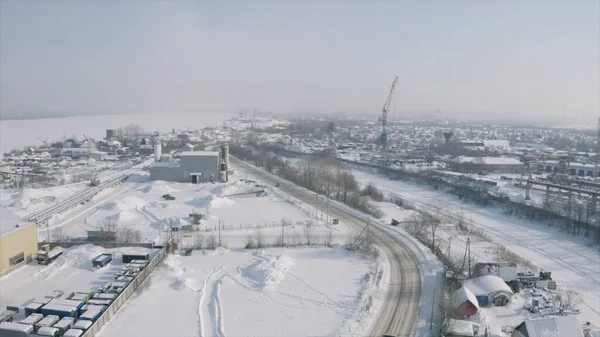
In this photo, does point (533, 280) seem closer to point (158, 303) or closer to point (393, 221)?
point (393, 221)

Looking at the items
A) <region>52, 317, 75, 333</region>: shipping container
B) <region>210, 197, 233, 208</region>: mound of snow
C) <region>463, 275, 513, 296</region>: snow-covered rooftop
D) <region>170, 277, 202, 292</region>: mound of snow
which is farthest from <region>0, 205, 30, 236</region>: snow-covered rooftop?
<region>463, 275, 513, 296</region>: snow-covered rooftop

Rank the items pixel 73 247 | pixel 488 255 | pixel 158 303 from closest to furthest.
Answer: pixel 158 303 → pixel 73 247 → pixel 488 255

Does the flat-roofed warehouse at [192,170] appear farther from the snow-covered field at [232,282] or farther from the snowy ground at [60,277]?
the snowy ground at [60,277]

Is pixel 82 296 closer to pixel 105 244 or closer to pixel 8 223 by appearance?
pixel 105 244

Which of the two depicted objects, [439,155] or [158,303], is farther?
[439,155]

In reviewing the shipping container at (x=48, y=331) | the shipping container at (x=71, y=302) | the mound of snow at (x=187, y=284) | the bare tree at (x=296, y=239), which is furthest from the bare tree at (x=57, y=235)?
the bare tree at (x=296, y=239)

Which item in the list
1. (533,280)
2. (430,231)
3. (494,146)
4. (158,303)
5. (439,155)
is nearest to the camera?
(158,303)

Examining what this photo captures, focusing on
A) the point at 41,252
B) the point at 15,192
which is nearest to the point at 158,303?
the point at 41,252
